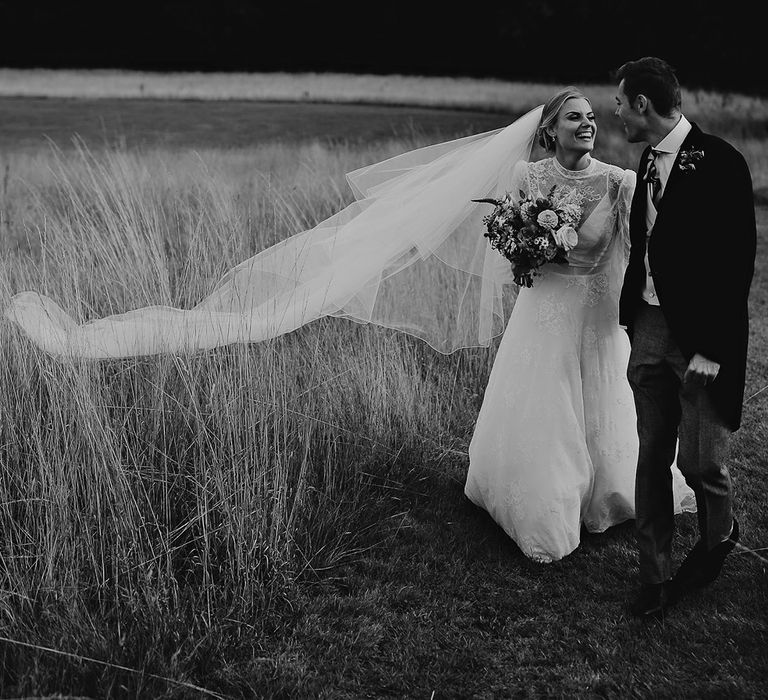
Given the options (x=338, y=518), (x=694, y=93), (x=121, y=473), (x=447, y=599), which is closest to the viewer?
(x=121, y=473)

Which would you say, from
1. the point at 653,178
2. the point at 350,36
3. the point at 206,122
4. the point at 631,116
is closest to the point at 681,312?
the point at 653,178

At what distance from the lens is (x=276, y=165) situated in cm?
1337

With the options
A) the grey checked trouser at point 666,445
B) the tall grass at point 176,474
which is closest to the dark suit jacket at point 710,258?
the grey checked trouser at point 666,445

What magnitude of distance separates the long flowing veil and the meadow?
160mm

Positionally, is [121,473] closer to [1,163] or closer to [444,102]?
[1,163]

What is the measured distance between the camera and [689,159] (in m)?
3.19

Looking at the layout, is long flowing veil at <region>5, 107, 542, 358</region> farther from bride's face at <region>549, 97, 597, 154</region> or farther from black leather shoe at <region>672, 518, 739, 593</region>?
black leather shoe at <region>672, 518, 739, 593</region>

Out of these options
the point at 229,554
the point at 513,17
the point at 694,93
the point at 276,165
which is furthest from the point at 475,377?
the point at 513,17

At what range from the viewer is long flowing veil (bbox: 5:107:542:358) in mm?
4484

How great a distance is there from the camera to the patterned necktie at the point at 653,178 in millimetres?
3373

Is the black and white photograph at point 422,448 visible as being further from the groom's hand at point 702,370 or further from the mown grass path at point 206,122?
the mown grass path at point 206,122

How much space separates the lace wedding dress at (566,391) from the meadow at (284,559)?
0.27 metres

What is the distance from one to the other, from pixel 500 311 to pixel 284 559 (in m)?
2.04

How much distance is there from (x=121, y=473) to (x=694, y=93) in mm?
22984
